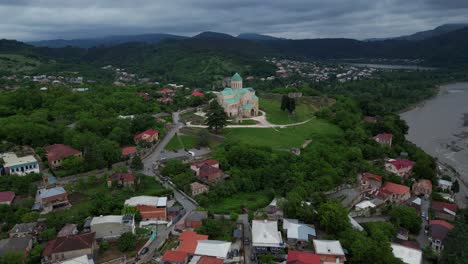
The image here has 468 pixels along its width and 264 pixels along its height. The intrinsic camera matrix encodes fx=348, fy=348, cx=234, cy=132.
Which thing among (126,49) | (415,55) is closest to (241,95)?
(126,49)

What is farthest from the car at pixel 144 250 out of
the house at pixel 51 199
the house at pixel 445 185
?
the house at pixel 445 185

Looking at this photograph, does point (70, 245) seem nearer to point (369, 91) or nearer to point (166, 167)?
point (166, 167)

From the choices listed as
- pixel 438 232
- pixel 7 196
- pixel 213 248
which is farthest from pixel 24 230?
pixel 438 232

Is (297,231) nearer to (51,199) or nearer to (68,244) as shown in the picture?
(68,244)

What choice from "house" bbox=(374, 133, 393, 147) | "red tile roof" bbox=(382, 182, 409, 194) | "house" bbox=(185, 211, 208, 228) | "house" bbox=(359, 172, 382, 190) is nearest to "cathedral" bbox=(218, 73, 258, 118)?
"house" bbox=(374, 133, 393, 147)

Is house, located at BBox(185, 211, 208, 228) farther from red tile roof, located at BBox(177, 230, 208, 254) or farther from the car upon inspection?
the car
